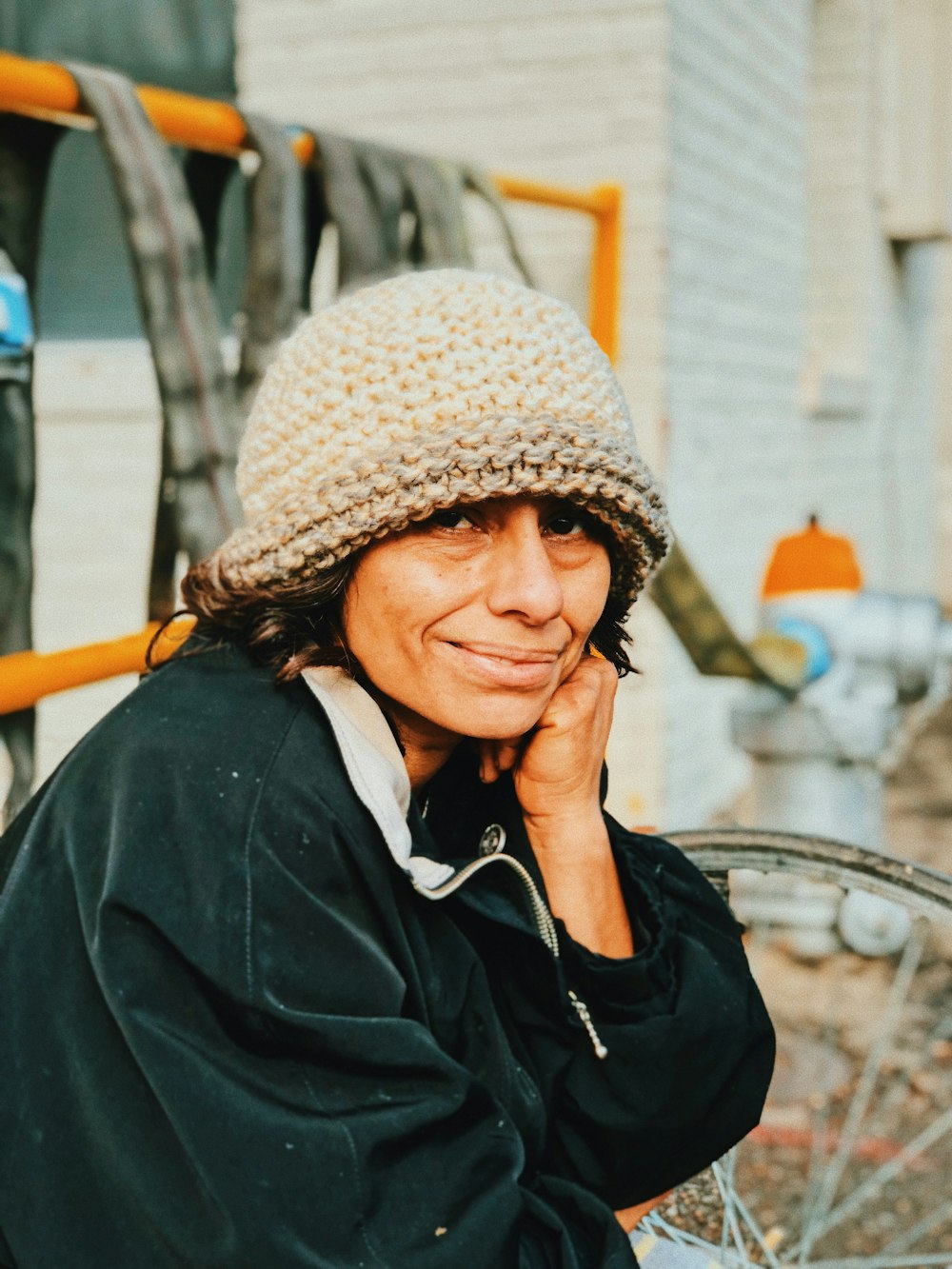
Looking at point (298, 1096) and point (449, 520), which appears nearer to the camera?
point (298, 1096)

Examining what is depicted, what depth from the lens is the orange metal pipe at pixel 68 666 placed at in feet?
6.72

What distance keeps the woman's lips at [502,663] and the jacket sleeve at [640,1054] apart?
0.92 feet

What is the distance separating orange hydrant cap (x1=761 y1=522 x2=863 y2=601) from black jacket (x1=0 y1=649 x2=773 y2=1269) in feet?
8.96

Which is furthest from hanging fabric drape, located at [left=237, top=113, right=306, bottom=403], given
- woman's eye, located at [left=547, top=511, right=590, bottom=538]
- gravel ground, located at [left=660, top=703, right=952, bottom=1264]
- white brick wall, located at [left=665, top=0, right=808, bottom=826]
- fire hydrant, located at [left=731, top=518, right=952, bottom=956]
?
white brick wall, located at [left=665, top=0, right=808, bottom=826]

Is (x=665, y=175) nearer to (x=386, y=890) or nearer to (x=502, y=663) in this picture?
(x=502, y=663)

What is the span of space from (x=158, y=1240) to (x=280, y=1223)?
113mm

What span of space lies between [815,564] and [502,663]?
276 centimetres

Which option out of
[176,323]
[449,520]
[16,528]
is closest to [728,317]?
[176,323]

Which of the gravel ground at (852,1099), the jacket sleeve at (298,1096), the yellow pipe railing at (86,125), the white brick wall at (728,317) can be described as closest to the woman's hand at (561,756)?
the jacket sleeve at (298,1096)

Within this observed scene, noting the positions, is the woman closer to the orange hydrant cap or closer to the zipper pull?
the zipper pull

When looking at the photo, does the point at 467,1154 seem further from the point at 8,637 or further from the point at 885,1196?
the point at 885,1196

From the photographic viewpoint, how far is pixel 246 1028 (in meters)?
1.19

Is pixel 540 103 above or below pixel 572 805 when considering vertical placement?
above

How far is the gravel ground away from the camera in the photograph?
9.98 ft
